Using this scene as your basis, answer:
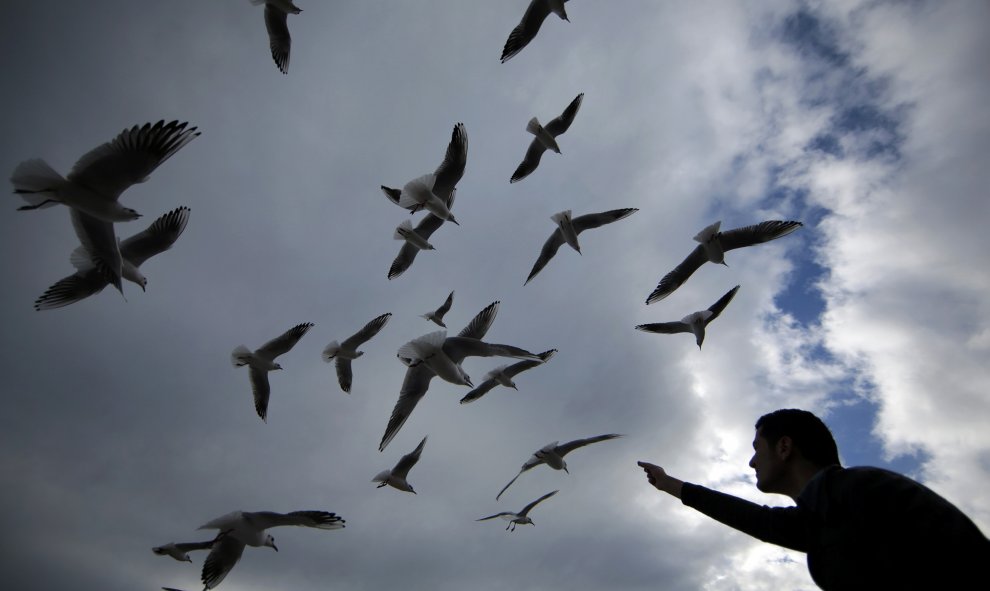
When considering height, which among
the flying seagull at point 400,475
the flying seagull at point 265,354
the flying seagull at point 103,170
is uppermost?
the flying seagull at point 265,354

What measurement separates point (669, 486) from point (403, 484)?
7.50 metres

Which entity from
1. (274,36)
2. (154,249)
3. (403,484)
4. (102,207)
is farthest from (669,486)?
(274,36)

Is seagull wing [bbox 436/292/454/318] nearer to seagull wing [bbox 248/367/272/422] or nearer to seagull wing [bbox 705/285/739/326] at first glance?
seagull wing [bbox 248/367/272/422]

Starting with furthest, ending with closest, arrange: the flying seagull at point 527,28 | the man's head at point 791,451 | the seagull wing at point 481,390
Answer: the seagull wing at point 481,390, the flying seagull at point 527,28, the man's head at point 791,451

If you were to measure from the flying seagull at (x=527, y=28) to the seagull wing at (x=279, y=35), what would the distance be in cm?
385

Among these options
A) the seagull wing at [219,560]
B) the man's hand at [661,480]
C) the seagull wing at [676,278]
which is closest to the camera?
the man's hand at [661,480]

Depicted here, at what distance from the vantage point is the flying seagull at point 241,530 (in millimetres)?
5816

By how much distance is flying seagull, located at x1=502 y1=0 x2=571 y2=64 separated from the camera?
859 cm

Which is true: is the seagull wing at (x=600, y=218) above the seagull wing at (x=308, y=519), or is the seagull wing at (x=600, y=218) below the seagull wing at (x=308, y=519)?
above

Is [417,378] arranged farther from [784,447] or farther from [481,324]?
[784,447]

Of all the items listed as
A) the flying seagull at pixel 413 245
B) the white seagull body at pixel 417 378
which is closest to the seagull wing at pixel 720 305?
the white seagull body at pixel 417 378

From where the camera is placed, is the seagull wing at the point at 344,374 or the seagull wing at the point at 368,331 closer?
the seagull wing at the point at 368,331

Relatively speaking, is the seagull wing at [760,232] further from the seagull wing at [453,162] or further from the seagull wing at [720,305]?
the seagull wing at [453,162]

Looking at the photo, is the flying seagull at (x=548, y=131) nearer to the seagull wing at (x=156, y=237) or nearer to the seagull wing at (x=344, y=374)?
the seagull wing at (x=344, y=374)
